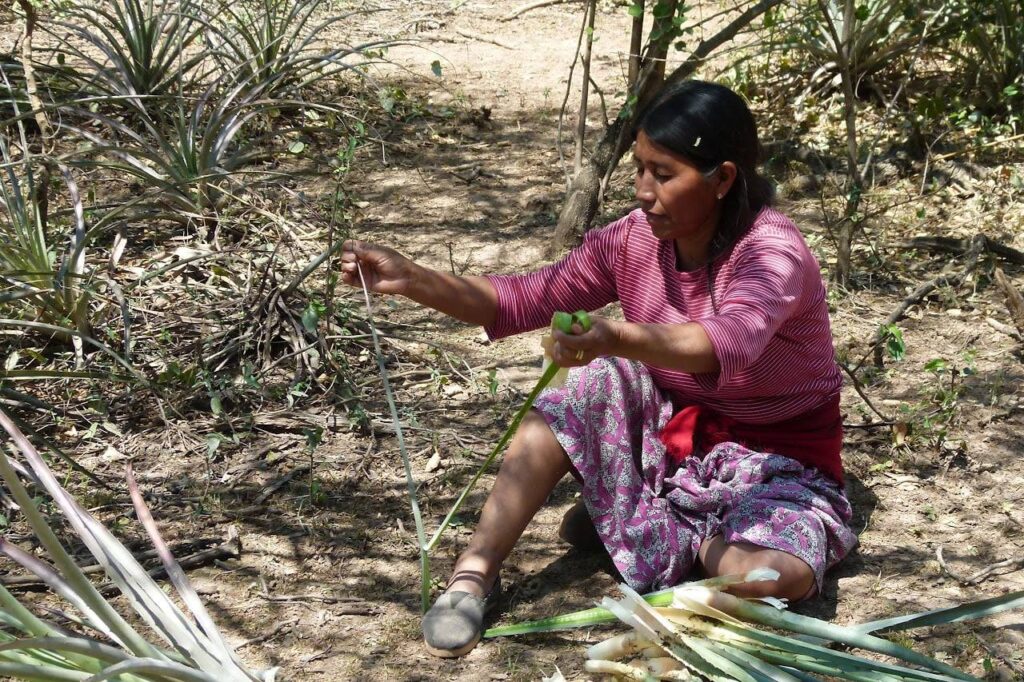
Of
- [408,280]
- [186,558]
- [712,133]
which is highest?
[712,133]

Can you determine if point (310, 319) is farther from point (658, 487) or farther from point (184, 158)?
point (184, 158)

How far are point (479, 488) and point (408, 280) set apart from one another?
2.46ft

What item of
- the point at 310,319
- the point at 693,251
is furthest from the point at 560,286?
the point at 310,319

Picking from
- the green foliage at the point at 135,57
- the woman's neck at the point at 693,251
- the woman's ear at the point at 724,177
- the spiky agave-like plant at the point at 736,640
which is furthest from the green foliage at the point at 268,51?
the spiky agave-like plant at the point at 736,640

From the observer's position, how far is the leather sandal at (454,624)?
2311 millimetres

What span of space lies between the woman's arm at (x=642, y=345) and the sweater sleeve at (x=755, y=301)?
0.03 metres

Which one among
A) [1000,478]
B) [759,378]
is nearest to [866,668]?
[759,378]

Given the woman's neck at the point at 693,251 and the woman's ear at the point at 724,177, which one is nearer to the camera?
the woman's ear at the point at 724,177

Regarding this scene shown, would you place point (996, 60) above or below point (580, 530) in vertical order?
above

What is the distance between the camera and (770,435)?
2.52 m

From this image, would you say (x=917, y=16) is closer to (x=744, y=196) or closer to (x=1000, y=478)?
(x=1000, y=478)

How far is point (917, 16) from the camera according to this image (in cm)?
462

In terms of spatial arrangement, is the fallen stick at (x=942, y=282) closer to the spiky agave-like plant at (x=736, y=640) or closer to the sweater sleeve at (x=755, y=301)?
the sweater sleeve at (x=755, y=301)

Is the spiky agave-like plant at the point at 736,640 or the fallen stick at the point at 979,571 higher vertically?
the spiky agave-like plant at the point at 736,640
